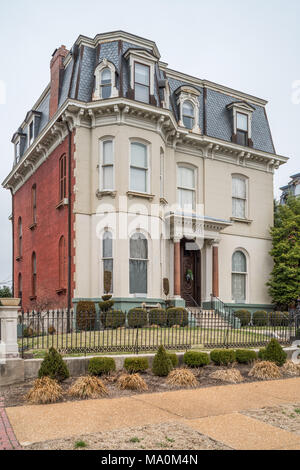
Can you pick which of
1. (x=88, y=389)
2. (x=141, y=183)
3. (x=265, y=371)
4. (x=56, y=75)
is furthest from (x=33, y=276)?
(x=88, y=389)

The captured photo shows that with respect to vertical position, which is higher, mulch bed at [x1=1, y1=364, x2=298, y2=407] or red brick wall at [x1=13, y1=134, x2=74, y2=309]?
red brick wall at [x1=13, y1=134, x2=74, y2=309]

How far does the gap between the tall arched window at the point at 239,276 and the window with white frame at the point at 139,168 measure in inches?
256

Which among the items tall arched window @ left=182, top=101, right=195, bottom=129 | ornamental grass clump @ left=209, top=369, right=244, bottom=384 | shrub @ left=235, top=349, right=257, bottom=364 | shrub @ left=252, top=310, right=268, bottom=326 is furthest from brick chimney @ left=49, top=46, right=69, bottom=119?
ornamental grass clump @ left=209, top=369, right=244, bottom=384

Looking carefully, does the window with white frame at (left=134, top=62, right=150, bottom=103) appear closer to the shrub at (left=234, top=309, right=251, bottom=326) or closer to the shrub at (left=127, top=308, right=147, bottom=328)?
the shrub at (left=127, top=308, right=147, bottom=328)

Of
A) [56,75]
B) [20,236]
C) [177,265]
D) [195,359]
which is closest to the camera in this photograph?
[195,359]

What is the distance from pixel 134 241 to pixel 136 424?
12305 millimetres

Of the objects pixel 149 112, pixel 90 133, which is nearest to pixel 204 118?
pixel 149 112

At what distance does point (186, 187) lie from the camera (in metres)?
21.6

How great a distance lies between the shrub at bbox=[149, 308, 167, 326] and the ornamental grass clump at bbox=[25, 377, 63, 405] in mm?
7646

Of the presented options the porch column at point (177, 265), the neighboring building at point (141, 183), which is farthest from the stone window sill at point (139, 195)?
the porch column at point (177, 265)

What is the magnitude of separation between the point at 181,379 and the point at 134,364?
3.87 feet

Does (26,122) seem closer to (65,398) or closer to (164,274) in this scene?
(164,274)

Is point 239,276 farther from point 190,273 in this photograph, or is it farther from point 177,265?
point 177,265

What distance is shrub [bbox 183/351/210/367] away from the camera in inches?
431
